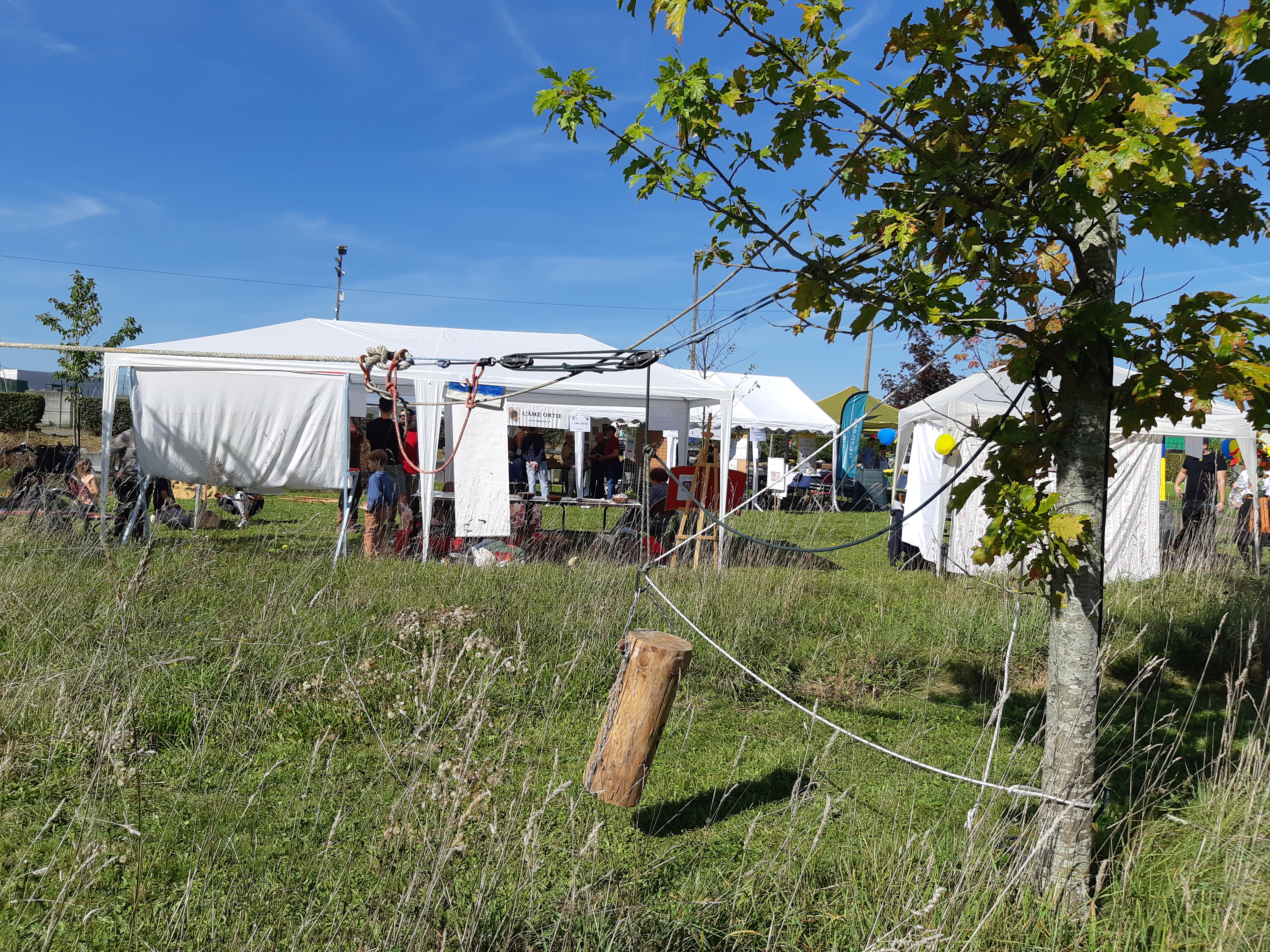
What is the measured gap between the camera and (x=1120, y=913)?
2904mm

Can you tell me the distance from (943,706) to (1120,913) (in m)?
2.82

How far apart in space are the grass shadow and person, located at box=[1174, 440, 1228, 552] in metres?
7.71

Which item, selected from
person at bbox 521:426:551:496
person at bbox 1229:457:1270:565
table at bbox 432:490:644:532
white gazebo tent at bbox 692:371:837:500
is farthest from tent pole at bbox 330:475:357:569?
white gazebo tent at bbox 692:371:837:500

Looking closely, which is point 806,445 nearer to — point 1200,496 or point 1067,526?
point 1200,496

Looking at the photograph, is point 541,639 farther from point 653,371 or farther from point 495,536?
point 653,371

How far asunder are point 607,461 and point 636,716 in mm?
13107

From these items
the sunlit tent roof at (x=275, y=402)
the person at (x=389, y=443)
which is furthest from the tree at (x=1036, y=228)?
the person at (x=389, y=443)

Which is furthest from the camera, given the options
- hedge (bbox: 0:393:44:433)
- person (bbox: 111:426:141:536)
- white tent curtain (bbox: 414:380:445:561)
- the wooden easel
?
hedge (bbox: 0:393:44:433)

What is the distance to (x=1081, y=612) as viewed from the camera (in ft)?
9.81

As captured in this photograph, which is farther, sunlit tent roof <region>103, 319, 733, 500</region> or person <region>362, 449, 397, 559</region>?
person <region>362, 449, 397, 559</region>

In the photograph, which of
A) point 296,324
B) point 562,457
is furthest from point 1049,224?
point 562,457

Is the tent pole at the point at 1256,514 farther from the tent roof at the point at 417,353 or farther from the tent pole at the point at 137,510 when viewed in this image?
the tent pole at the point at 137,510

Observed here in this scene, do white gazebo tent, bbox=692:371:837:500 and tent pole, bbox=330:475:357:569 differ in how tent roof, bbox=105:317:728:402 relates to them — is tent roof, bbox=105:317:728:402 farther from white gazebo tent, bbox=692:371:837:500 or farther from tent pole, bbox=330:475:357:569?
white gazebo tent, bbox=692:371:837:500

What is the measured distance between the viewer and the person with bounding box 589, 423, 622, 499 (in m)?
16.5
